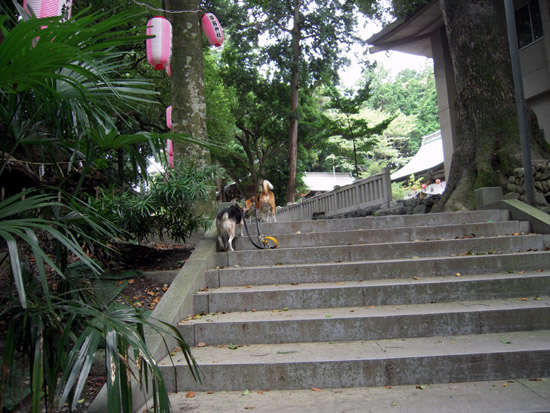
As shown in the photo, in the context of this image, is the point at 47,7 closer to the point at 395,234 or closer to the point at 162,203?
the point at 162,203

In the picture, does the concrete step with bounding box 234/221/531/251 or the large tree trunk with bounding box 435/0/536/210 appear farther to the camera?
the large tree trunk with bounding box 435/0/536/210

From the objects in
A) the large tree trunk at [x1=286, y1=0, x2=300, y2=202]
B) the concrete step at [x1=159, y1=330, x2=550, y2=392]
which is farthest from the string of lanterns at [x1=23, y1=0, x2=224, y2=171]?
the large tree trunk at [x1=286, y1=0, x2=300, y2=202]

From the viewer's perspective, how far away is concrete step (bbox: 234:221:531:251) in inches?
225

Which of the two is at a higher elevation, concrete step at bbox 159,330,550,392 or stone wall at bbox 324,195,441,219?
stone wall at bbox 324,195,441,219

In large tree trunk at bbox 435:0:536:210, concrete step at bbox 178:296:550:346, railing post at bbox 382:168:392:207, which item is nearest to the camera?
concrete step at bbox 178:296:550:346

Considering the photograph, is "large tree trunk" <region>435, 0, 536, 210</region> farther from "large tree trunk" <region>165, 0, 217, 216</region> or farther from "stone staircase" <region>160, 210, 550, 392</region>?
"large tree trunk" <region>165, 0, 217, 216</region>

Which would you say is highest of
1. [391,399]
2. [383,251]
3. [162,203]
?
[162,203]

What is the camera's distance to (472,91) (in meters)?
8.11

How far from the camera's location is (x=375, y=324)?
374cm

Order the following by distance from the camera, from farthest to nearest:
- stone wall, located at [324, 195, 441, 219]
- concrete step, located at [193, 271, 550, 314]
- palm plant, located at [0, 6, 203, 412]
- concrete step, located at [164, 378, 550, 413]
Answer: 1. stone wall, located at [324, 195, 441, 219]
2. concrete step, located at [193, 271, 550, 314]
3. concrete step, located at [164, 378, 550, 413]
4. palm plant, located at [0, 6, 203, 412]

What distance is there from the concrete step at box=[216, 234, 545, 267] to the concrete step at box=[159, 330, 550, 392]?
5.96 feet

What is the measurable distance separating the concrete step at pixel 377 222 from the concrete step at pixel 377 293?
Result: 190 centimetres

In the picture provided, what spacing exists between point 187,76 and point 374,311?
211 inches

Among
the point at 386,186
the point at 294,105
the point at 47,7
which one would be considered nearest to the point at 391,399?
the point at 47,7
